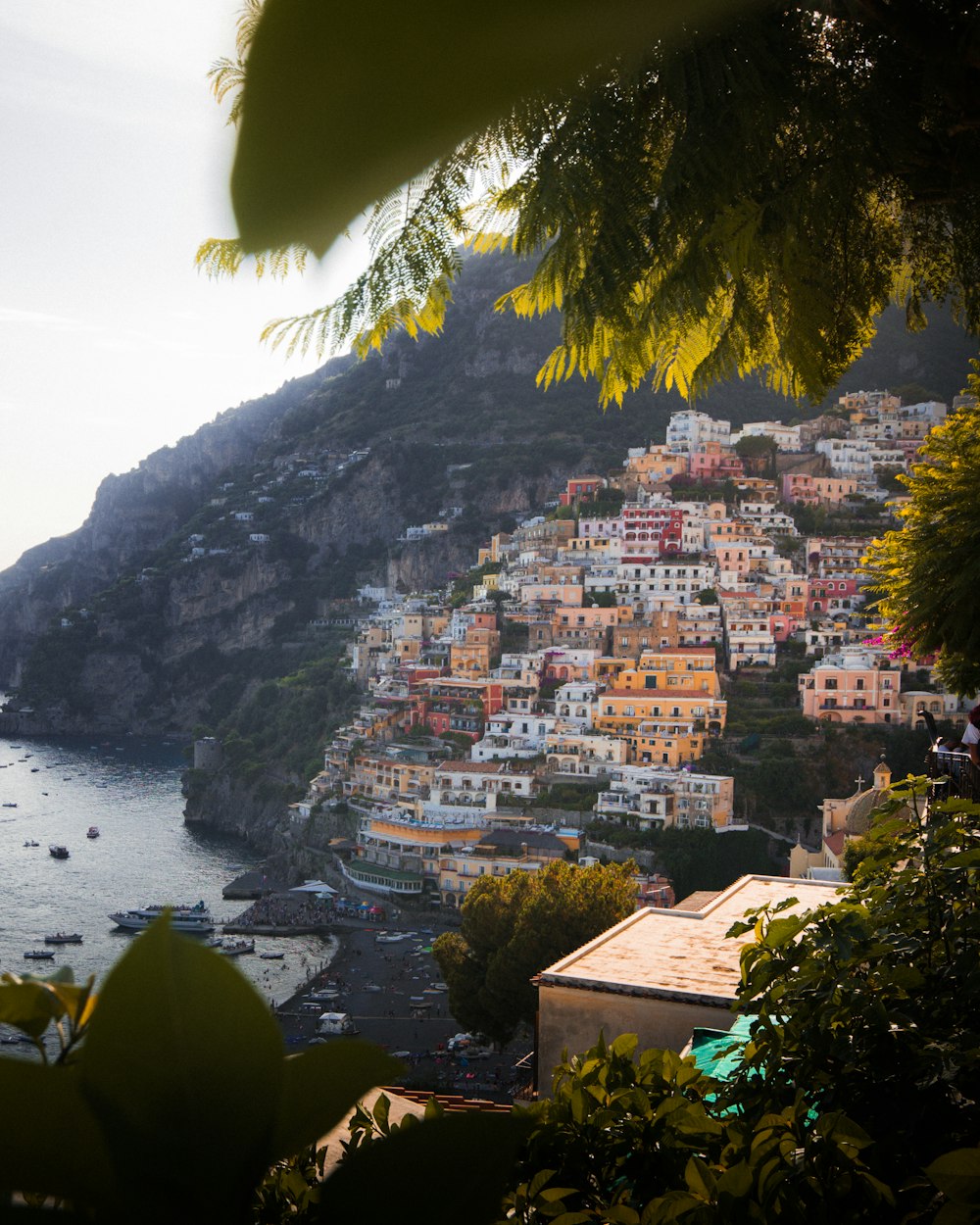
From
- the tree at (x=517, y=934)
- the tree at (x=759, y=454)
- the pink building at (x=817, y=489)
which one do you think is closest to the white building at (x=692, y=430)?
the tree at (x=759, y=454)

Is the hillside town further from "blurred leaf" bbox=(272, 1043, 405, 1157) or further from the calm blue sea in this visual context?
"blurred leaf" bbox=(272, 1043, 405, 1157)

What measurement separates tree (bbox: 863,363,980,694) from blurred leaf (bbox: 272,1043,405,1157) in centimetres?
281

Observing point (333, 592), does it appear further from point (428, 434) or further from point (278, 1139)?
point (278, 1139)

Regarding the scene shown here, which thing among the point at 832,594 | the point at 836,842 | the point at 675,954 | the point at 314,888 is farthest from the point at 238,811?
the point at 675,954

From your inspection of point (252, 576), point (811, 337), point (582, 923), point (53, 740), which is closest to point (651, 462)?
point (252, 576)

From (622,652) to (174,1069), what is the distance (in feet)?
84.5

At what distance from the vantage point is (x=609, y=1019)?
357cm

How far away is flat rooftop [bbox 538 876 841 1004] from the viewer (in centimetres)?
350

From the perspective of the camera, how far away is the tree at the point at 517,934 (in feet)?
29.8

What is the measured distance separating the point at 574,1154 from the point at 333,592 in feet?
122

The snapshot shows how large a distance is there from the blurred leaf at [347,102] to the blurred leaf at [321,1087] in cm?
19

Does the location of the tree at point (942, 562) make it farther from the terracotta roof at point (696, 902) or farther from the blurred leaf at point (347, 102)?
the blurred leaf at point (347, 102)

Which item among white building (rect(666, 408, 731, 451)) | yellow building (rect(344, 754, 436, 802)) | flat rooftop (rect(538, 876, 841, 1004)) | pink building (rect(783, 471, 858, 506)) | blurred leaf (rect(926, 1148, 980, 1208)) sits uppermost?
white building (rect(666, 408, 731, 451))

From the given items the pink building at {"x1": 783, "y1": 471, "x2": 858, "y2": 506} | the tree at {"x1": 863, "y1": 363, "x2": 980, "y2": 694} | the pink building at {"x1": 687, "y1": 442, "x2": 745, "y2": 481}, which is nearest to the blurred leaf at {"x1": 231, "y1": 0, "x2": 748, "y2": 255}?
the tree at {"x1": 863, "y1": 363, "x2": 980, "y2": 694}
